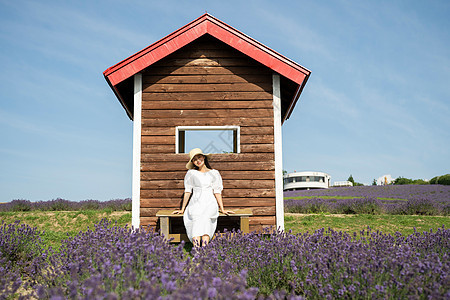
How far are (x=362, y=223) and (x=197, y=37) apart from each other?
20.9 ft

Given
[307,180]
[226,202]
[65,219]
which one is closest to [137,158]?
[226,202]

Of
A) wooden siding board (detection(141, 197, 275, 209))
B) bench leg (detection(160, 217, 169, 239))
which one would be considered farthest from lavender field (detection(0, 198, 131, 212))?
bench leg (detection(160, 217, 169, 239))

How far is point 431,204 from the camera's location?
40.7 ft

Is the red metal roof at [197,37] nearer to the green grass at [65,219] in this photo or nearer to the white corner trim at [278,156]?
the white corner trim at [278,156]

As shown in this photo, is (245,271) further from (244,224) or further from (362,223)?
(362,223)

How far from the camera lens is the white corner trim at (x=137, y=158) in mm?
6812

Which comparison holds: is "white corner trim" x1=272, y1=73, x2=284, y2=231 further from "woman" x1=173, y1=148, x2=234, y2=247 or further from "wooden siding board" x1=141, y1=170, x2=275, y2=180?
"woman" x1=173, y1=148, x2=234, y2=247

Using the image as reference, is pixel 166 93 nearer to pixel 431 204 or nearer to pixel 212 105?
pixel 212 105

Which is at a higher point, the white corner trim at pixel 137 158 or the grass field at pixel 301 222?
the white corner trim at pixel 137 158

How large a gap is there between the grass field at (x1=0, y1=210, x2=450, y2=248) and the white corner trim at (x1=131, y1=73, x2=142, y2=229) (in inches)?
87.1

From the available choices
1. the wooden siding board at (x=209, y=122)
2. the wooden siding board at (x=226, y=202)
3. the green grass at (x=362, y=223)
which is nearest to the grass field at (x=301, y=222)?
the green grass at (x=362, y=223)

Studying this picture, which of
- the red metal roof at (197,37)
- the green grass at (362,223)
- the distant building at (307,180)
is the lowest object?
the green grass at (362,223)

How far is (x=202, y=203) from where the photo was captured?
600cm

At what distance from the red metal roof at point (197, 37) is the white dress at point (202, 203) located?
90.5 inches
